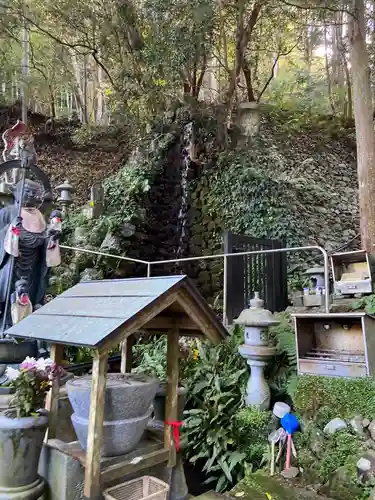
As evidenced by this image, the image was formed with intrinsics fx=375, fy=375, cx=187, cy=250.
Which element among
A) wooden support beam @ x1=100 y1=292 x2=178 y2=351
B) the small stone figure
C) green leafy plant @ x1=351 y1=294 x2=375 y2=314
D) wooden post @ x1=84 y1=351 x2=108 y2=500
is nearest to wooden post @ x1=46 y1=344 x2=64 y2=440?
wooden post @ x1=84 y1=351 x2=108 y2=500

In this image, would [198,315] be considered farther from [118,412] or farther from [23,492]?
[23,492]

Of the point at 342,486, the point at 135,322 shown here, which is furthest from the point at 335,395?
the point at 135,322

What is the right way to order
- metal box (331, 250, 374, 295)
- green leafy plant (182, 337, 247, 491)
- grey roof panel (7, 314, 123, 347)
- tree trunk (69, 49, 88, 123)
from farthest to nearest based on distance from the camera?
tree trunk (69, 49, 88, 123) < metal box (331, 250, 374, 295) < green leafy plant (182, 337, 247, 491) < grey roof panel (7, 314, 123, 347)

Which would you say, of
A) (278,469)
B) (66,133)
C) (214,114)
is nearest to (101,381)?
(278,469)

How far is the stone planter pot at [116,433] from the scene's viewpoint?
6.51 ft

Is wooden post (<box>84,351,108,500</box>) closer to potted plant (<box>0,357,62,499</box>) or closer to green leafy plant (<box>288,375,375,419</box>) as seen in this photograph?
potted plant (<box>0,357,62,499</box>)

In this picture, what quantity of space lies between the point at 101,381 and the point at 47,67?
12693mm

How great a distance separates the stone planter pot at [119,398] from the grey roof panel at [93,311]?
324mm

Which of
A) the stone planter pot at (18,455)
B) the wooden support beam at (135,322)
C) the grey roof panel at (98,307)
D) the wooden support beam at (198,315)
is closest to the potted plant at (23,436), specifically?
the stone planter pot at (18,455)

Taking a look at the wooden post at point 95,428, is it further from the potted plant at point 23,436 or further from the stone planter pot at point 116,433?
the potted plant at point 23,436

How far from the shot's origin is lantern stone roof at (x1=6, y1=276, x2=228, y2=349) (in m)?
1.83

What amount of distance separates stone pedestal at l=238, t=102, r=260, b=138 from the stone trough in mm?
8923

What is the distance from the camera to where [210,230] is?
8.85 meters

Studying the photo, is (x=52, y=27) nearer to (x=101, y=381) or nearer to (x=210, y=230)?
(x=210, y=230)
